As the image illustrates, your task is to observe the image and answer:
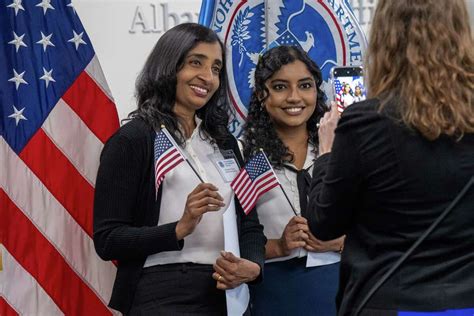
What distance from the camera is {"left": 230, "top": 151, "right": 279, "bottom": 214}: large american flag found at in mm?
2564

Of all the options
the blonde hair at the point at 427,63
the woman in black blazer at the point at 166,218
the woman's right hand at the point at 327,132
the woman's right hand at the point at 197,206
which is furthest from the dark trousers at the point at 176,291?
the blonde hair at the point at 427,63

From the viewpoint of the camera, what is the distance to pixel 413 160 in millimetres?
1722

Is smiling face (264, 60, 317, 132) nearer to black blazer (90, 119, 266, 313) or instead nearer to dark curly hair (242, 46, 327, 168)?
dark curly hair (242, 46, 327, 168)

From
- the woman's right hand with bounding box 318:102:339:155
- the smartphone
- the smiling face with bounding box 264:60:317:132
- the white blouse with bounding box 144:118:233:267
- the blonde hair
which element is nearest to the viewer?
the blonde hair

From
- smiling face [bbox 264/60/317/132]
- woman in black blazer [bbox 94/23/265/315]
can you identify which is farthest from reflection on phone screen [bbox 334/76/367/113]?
woman in black blazer [bbox 94/23/265/315]

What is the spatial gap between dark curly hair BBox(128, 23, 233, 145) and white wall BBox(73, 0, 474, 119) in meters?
1.28

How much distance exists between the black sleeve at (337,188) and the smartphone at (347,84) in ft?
2.67

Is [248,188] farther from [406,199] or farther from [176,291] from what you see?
[406,199]

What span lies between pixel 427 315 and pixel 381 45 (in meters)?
0.57

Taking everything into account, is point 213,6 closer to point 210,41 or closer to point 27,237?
point 210,41

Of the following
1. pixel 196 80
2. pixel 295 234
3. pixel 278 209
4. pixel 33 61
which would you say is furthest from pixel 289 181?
pixel 33 61

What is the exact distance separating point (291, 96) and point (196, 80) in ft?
1.32

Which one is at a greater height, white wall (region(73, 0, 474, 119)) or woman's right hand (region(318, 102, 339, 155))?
woman's right hand (region(318, 102, 339, 155))

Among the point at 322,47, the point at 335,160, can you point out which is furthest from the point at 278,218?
the point at 335,160
